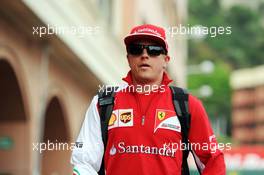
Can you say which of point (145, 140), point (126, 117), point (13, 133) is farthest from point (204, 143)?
point (13, 133)

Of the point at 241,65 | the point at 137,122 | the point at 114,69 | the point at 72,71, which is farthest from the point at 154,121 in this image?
the point at 241,65

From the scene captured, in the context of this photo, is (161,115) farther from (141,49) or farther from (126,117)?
(141,49)

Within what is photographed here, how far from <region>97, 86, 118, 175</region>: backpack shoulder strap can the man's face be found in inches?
6.1

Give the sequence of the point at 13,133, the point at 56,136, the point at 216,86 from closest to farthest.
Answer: the point at 13,133 < the point at 56,136 < the point at 216,86

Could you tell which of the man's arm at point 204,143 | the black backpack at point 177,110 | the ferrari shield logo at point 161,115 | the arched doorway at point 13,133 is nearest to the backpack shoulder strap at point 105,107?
the black backpack at point 177,110

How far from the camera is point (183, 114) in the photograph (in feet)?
12.6

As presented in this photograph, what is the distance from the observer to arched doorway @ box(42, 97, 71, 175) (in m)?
15.6

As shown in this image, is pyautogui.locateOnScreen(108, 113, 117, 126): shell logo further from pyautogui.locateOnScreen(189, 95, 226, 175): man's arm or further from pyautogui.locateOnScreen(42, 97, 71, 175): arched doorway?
pyautogui.locateOnScreen(42, 97, 71, 175): arched doorway

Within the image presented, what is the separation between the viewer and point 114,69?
1756 centimetres

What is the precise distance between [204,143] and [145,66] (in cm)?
48

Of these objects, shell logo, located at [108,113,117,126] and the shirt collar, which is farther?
the shirt collar

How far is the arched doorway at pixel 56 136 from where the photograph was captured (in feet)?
51.3

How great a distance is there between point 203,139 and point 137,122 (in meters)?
0.33

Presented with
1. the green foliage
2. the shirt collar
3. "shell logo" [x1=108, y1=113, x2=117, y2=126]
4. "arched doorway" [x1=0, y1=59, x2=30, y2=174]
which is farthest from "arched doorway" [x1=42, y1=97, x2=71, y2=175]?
the green foliage
